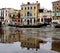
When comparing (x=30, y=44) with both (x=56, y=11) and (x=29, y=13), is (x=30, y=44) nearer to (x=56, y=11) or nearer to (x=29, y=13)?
(x=56, y=11)

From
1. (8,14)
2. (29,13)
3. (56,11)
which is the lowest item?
(29,13)

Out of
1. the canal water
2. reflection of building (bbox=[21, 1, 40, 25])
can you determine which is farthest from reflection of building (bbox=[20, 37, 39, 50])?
reflection of building (bbox=[21, 1, 40, 25])

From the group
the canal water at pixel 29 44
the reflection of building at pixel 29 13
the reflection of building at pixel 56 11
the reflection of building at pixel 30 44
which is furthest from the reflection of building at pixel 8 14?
the reflection of building at pixel 30 44

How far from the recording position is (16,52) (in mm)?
9500

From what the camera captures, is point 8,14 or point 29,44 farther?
point 8,14

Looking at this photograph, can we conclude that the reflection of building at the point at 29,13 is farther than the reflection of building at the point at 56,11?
Yes

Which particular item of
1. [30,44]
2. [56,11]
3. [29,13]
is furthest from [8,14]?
[30,44]

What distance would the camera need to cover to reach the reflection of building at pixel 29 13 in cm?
9150

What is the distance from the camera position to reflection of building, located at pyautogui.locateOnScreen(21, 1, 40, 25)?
91.5 metres

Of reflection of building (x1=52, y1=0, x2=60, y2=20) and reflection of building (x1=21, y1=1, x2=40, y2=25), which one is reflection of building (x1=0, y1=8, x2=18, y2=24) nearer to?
reflection of building (x1=21, y1=1, x2=40, y2=25)

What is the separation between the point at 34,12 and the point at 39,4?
436 cm

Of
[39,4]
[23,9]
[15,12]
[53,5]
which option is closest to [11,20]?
[15,12]

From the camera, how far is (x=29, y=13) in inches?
3691

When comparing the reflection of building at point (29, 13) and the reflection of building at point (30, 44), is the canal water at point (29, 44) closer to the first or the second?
the reflection of building at point (30, 44)
